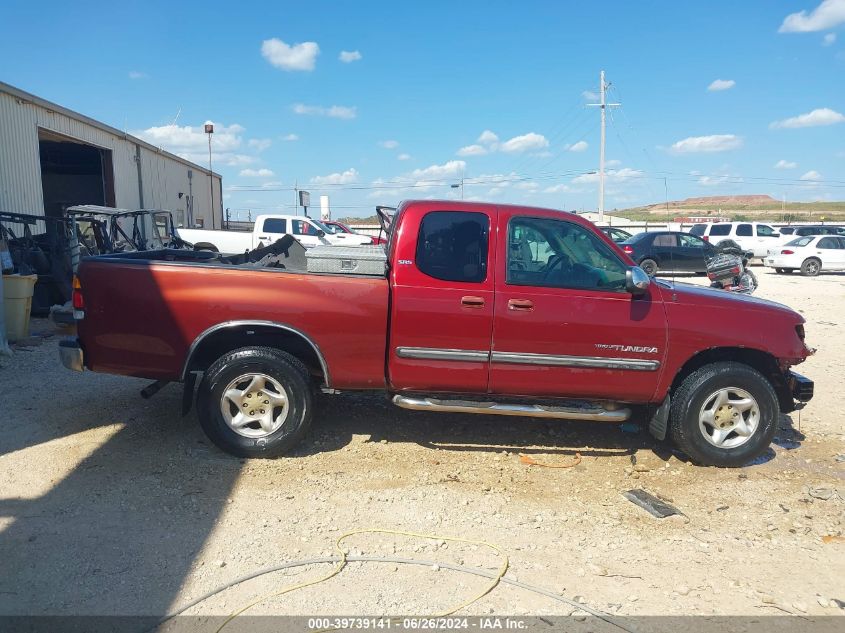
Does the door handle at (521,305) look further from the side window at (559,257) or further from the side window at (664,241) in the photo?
the side window at (664,241)

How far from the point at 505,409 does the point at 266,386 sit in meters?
1.83

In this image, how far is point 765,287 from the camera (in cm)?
1773

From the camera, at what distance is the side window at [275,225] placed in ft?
62.8

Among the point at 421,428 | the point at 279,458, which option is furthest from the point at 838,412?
the point at 279,458

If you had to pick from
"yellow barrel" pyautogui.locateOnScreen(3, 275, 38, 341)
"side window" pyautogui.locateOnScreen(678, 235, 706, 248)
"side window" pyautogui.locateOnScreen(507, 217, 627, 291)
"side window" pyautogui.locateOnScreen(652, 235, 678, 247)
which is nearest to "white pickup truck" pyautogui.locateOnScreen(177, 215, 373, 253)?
"side window" pyautogui.locateOnScreen(652, 235, 678, 247)

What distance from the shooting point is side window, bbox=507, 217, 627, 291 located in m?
4.73

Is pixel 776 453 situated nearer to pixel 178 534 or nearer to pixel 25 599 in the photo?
pixel 178 534

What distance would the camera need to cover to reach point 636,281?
4.53 meters

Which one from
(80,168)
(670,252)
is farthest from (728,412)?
(80,168)

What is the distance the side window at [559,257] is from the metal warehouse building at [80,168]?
14993mm

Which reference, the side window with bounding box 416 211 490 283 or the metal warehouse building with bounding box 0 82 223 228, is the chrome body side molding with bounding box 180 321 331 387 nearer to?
the side window with bounding box 416 211 490 283

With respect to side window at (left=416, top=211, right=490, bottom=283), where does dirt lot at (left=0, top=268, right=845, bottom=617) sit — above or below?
below

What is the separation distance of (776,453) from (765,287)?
558 inches

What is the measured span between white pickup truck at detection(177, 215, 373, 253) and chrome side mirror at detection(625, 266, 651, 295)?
1462cm
